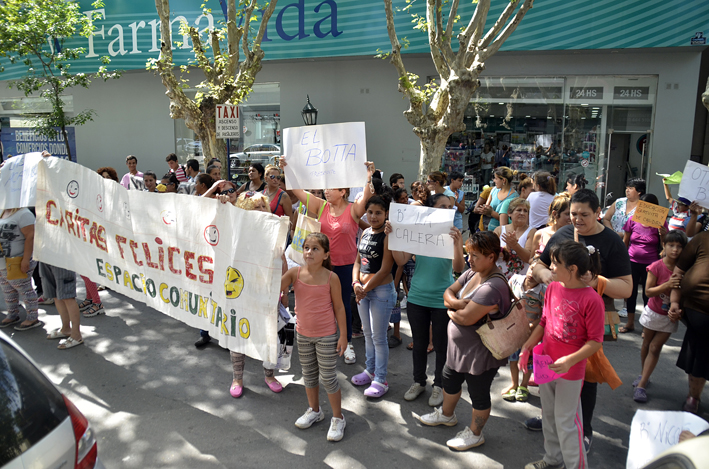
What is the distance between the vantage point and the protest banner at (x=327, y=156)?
5.23m

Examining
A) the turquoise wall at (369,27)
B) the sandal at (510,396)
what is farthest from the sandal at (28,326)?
the turquoise wall at (369,27)

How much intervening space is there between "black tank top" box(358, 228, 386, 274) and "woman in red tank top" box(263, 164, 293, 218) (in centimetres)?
175

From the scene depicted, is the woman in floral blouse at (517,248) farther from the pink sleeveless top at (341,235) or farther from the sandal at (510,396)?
the pink sleeveless top at (341,235)

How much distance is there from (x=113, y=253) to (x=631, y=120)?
1211cm

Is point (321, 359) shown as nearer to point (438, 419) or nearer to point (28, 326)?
point (438, 419)

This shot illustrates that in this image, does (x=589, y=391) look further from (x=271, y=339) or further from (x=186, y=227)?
(x=186, y=227)

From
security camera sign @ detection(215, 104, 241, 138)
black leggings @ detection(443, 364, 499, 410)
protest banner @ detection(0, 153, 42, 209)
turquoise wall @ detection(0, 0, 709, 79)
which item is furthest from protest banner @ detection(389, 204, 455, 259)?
turquoise wall @ detection(0, 0, 709, 79)

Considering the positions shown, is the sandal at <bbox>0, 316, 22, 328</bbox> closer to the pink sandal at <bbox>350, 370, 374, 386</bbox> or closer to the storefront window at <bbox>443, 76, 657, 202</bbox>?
the pink sandal at <bbox>350, 370, 374, 386</bbox>

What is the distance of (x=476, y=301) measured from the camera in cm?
371

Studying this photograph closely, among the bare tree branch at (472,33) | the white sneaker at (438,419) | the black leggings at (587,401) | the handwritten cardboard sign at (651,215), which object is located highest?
the bare tree branch at (472,33)

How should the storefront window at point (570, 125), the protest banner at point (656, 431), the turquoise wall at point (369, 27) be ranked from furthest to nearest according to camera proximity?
the storefront window at point (570, 125), the turquoise wall at point (369, 27), the protest banner at point (656, 431)

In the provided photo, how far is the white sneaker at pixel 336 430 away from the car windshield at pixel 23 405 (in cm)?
213

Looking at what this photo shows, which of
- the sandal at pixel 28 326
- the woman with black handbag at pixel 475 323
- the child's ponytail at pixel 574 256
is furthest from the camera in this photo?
the sandal at pixel 28 326

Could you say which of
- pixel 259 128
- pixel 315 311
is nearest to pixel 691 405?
pixel 315 311
